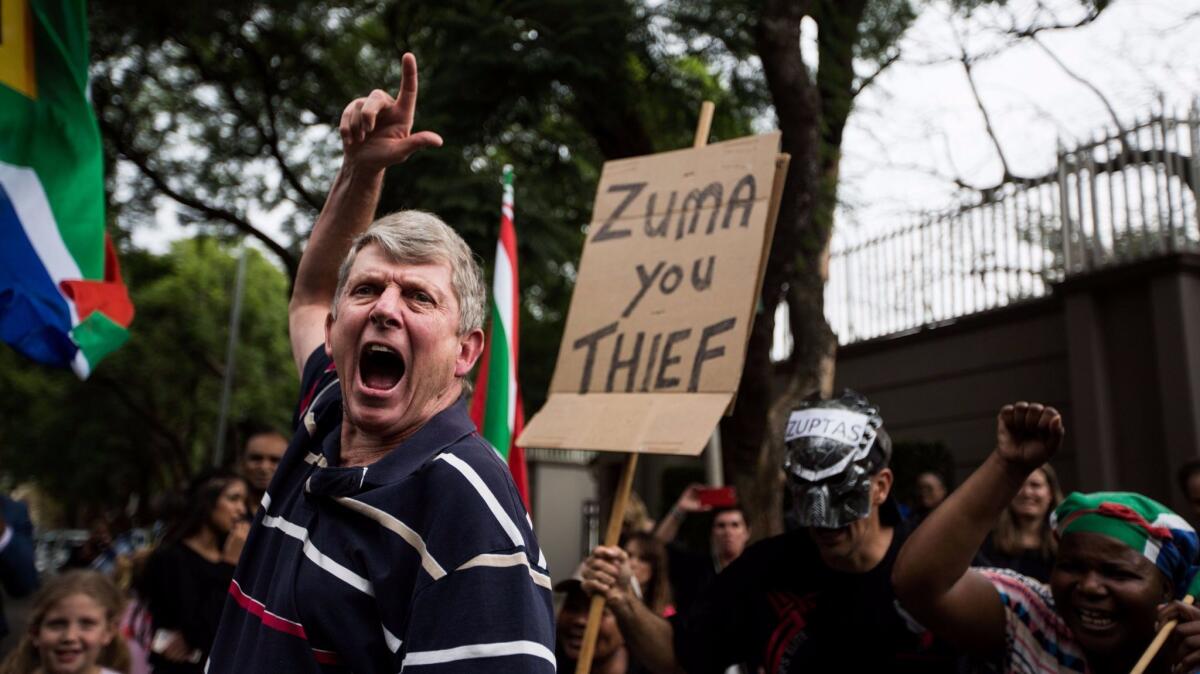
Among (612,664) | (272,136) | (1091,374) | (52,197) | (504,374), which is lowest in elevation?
(612,664)

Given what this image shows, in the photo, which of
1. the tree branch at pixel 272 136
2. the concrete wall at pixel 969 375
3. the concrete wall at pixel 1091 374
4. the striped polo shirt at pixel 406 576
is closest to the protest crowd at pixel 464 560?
the striped polo shirt at pixel 406 576

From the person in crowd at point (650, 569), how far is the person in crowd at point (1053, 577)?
3194 mm

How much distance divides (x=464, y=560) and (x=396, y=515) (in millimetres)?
152

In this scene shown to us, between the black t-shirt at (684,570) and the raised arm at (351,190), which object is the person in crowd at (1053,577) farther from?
the black t-shirt at (684,570)

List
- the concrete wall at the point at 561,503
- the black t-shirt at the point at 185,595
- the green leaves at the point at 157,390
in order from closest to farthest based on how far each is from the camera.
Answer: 1. the black t-shirt at the point at 185,595
2. the concrete wall at the point at 561,503
3. the green leaves at the point at 157,390

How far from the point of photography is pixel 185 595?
4.68 m

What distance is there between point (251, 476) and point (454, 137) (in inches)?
105

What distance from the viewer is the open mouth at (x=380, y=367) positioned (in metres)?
1.91

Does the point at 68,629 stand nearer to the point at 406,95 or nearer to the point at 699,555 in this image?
the point at 406,95

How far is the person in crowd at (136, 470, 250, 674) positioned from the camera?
14.9ft

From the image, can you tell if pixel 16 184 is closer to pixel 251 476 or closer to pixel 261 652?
pixel 251 476

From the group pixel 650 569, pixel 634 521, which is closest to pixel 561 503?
pixel 634 521

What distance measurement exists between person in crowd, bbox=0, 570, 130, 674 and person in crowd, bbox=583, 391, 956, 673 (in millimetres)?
1924

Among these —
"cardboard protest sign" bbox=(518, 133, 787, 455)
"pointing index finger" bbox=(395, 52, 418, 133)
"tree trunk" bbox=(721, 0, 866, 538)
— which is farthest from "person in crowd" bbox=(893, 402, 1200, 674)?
"tree trunk" bbox=(721, 0, 866, 538)
